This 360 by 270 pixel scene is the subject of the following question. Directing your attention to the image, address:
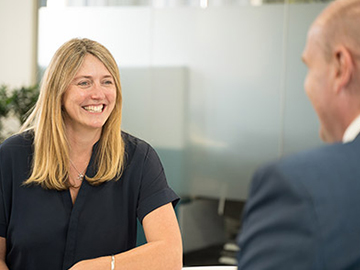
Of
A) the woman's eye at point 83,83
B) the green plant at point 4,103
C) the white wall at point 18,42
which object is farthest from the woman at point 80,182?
the white wall at point 18,42

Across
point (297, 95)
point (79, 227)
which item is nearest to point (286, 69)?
point (297, 95)

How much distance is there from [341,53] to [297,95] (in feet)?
9.83

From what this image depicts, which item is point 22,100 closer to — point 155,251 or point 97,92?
point 97,92

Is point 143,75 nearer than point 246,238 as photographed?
No

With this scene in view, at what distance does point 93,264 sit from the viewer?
5.77 ft

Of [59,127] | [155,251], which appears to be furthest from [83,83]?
[155,251]

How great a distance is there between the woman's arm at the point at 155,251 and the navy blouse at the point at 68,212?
48 mm

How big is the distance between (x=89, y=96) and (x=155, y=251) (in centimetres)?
65

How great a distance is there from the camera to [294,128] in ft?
12.7

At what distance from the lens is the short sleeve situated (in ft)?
6.56

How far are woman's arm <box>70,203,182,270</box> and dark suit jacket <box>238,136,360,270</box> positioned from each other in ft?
3.21

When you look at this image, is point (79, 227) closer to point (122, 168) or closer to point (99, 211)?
point (99, 211)

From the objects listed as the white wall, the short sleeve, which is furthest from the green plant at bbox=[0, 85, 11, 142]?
the short sleeve

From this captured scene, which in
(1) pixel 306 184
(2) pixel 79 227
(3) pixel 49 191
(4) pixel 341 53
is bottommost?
(2) pixel 79 227
